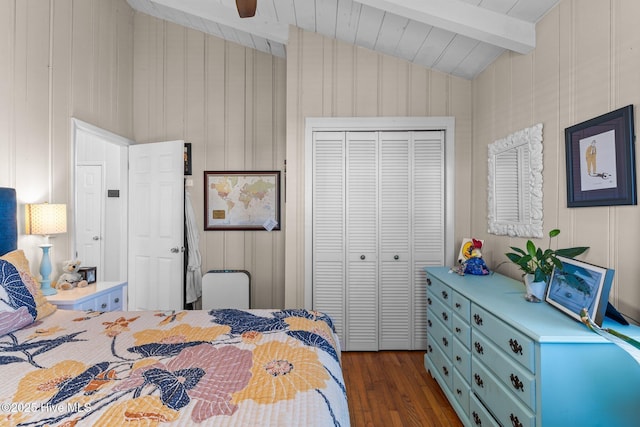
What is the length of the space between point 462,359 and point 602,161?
1.31 meters

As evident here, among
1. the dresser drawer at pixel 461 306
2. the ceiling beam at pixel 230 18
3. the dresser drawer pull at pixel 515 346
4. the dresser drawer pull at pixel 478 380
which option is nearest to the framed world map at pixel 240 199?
the ceiling beam at pixel 230 18

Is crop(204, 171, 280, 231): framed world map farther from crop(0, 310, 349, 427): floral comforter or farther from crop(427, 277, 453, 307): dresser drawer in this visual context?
crop(0, 310, 349, 427): floral comforter

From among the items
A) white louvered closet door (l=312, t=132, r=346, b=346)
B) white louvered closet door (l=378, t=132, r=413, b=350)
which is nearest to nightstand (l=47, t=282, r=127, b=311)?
white louvered closet door (l=312, t=132, r=346, b=346)

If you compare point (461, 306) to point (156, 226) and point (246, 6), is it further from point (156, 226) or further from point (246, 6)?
point (156, 226)

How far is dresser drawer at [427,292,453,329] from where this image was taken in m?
2.18

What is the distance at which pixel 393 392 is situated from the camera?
2.32 m

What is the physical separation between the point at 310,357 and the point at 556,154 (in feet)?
5.75

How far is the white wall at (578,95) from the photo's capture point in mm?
1377

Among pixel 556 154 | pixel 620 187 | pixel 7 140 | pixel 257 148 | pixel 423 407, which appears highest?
pixel 257 148

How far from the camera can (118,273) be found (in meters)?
3.98

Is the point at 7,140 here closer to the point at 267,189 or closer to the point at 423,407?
the point at 267,189

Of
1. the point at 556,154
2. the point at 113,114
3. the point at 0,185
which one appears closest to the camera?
the point at 556,154

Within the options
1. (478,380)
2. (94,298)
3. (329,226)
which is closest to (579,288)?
(478,380)

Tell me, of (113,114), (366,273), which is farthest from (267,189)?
(113,114)
